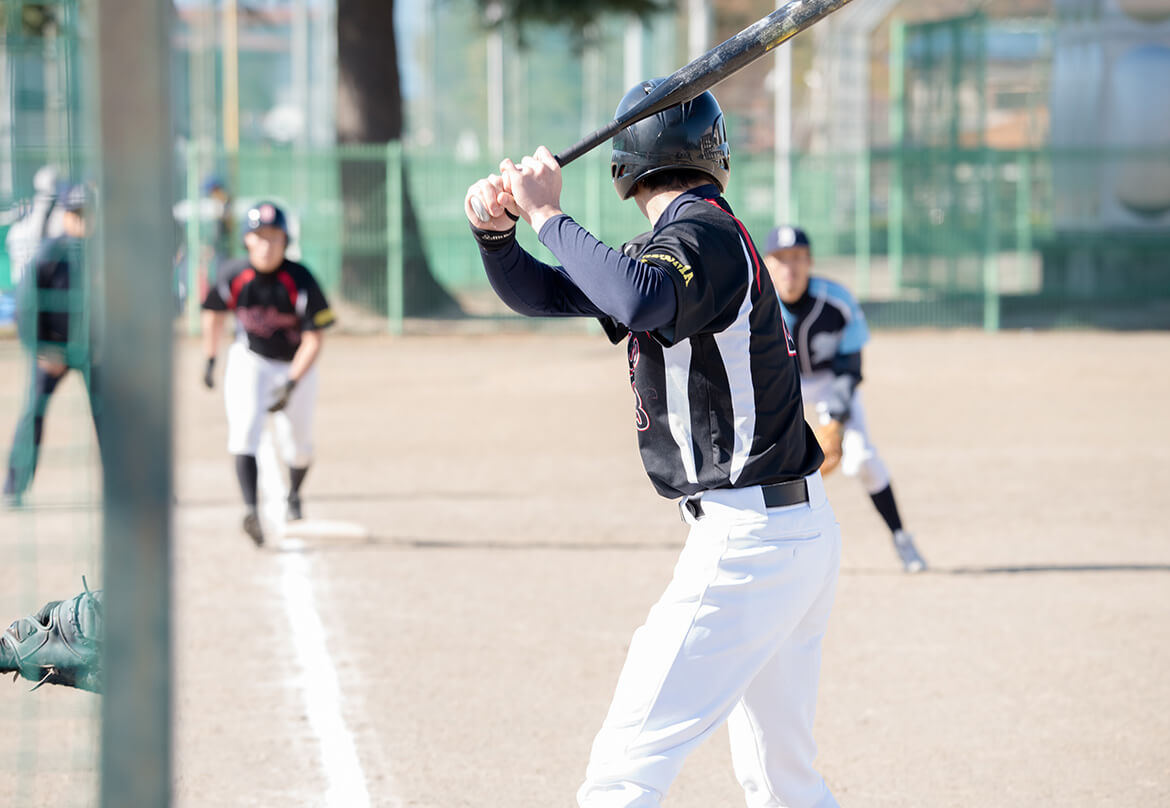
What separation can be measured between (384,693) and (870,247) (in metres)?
19.6

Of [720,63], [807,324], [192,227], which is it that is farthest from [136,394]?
[192,227]

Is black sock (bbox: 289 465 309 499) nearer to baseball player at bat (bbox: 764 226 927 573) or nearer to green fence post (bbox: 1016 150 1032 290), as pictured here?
baseball player at bat (bbox: 764 226 927 573)

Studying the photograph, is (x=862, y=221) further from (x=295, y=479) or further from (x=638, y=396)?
(x=638, y=396)

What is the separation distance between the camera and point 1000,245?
72.6ft

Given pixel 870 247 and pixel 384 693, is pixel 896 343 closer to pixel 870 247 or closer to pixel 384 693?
pixel 870 247

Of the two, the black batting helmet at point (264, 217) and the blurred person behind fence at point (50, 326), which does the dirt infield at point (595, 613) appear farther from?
the black batting helmet at point (264, 217)

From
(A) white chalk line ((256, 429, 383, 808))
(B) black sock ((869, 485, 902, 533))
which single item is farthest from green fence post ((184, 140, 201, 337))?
(B) black sock ((869, 485, 902, 533))

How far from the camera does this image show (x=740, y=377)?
3.40m

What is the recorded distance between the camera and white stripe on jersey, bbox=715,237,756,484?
3373 millimetres

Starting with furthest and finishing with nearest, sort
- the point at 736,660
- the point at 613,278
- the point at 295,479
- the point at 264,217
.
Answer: the point at 295,479 → the point at 264,217 → the point at 736,660 → the point at 613,278

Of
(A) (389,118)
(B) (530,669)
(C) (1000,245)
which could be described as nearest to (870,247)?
(C) (1000,245)

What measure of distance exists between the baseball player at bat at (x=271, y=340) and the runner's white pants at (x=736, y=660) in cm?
560

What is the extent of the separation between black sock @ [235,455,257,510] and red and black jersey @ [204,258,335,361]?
0.72m

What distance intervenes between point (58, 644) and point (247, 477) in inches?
204
